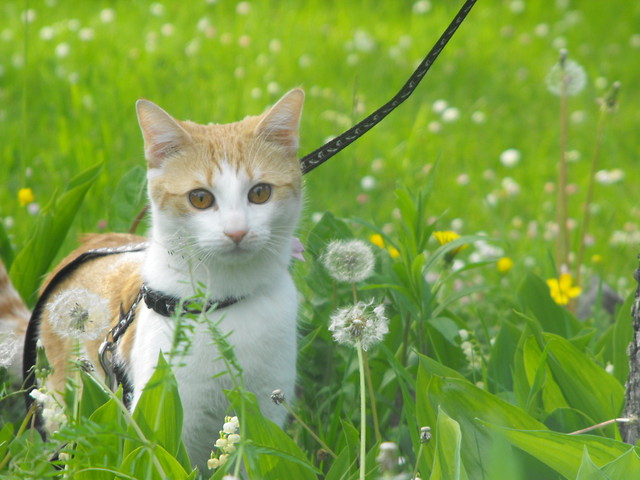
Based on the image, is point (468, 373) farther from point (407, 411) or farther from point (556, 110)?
point (556, 110)

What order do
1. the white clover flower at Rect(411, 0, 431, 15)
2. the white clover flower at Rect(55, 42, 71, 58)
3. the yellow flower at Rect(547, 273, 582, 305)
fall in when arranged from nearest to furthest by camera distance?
the yellow flower at Rect(547, 273, 582, 305)
the white clover flower at Rect(55, 42, 71, 58)
the white clover flower at Rect(411, 0, 431, 15)

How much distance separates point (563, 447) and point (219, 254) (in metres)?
0.85

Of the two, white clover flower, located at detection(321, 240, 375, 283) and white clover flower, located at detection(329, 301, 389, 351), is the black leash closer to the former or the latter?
white clover flower, located at detection(321, 240, 375, 283)

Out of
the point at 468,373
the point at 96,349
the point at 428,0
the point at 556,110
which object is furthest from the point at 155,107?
the point at 428,0

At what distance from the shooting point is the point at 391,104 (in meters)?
1.94

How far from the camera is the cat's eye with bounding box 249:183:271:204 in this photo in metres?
1.99

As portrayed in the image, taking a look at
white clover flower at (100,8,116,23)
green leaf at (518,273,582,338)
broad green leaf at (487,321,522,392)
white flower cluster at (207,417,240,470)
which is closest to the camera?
white flower cluster at (207,417,240,470)

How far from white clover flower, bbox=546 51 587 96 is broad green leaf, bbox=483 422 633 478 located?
1548 millimetres

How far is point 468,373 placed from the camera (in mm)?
2273

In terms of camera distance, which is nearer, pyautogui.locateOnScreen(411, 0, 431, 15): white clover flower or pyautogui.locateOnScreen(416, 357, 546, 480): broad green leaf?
pyautogui.locateOnScreen(416, 357, 546, 480): broad green leaf

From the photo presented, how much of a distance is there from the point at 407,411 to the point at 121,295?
2.82 ft

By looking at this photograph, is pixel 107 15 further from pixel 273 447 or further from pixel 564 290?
pixel 273 447

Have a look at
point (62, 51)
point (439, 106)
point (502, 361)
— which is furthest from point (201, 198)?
point (62, 51)

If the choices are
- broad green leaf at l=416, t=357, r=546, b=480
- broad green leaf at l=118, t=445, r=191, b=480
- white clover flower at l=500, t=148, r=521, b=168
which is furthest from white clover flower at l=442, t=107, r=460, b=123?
broad green leaf at l=118, t=445, r=191, b=480
